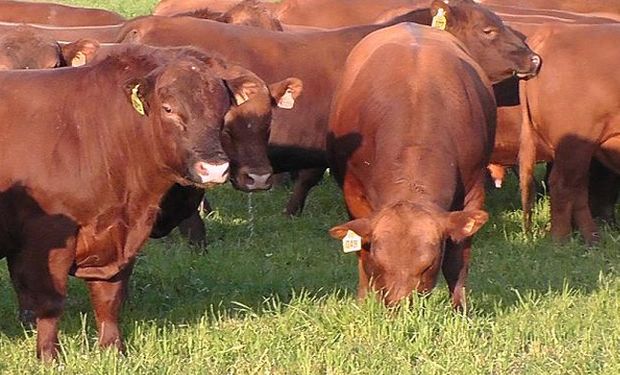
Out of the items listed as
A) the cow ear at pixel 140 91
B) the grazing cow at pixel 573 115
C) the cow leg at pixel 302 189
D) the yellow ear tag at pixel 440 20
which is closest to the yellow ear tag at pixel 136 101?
the cow ear at pixel 140 91

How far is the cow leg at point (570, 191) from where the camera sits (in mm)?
10047

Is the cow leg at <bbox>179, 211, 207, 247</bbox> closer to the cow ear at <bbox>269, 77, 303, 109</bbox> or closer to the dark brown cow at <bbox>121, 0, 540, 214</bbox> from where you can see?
the dark brown cow at <bbox>121, 0, 540, 214</bbox>

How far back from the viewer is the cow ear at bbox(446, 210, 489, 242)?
664 centimetres

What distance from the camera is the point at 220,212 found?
36.5ft

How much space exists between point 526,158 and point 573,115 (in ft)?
1.82

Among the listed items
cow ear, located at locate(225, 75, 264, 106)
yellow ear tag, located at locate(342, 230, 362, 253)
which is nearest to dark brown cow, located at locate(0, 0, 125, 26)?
cow ear, located at locate(225, 75, 264, 106)

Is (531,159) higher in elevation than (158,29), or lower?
lower

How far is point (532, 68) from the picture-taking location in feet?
33.5

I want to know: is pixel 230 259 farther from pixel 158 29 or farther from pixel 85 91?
pixel 85 91

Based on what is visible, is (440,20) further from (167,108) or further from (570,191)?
(167,108)

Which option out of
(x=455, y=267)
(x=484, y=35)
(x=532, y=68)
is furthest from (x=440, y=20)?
(x=455, y=267)

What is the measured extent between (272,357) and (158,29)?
4.46 meters

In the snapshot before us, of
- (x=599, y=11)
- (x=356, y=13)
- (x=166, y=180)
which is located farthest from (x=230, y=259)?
(x=599, y=11)

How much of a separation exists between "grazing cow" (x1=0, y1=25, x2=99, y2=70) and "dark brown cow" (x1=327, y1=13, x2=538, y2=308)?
218cm
